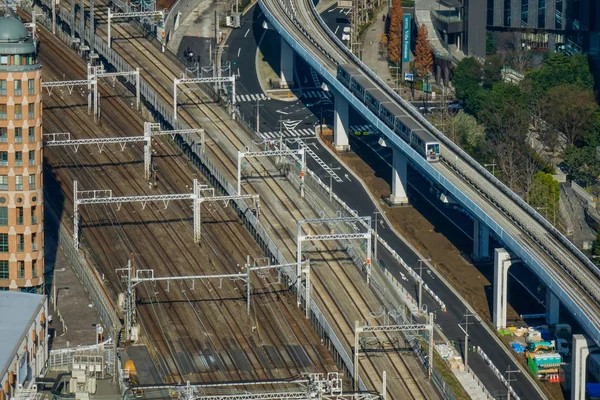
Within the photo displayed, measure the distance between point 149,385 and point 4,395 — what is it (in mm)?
15482

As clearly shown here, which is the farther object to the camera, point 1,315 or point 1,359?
point 1,315

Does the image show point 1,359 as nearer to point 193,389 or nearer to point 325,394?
point 193,389

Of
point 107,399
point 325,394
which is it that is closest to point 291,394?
point 325,394

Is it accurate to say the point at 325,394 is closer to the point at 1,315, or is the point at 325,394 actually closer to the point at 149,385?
the point at 149,385

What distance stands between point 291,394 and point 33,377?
2582 cm

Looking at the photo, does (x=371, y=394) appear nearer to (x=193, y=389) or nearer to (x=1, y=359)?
(x=193, y=389)

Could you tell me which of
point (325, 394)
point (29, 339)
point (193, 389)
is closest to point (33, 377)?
point (29, 339)

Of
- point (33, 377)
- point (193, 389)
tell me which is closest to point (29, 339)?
point (33, 377)

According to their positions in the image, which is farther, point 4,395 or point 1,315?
point 1,315

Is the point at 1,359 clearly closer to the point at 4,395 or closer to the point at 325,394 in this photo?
the point at 4,395

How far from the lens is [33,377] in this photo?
199000mm

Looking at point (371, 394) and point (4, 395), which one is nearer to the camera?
point (4, 395)

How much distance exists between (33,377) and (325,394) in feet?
95.7

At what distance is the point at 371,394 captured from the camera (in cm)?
19988
